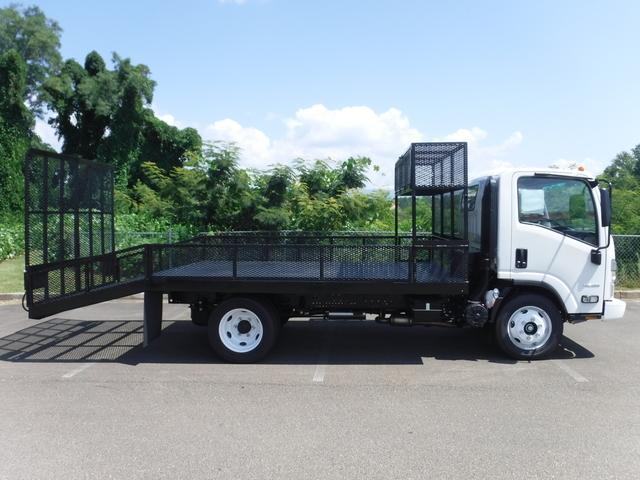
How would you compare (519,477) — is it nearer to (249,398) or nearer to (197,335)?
(249,398)

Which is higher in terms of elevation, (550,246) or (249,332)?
(550,246)

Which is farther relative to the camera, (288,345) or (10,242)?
(10,242)

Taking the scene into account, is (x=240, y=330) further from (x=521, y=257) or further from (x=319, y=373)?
(x=521, y=257)

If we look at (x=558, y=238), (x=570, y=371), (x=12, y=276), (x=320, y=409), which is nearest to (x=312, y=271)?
(x=320, y=409)

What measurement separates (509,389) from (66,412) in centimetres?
421

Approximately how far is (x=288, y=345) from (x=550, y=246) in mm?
3518

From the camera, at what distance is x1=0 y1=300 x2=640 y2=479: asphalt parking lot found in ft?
13.2

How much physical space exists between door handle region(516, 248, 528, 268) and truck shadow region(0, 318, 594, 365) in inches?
44.7

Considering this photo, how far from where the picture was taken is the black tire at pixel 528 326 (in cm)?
666

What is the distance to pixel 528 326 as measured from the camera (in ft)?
21.9

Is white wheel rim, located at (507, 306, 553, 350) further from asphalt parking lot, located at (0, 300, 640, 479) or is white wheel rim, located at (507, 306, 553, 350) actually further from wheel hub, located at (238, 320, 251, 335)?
wheel hub, located at (238, 320, 251, 335)

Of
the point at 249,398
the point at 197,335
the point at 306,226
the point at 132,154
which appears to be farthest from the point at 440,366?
the point at 132,154

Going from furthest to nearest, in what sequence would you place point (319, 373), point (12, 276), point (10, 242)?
point (10, 242)
point (12, 276)
point (319, 373)

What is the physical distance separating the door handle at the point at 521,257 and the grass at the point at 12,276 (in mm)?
9817
